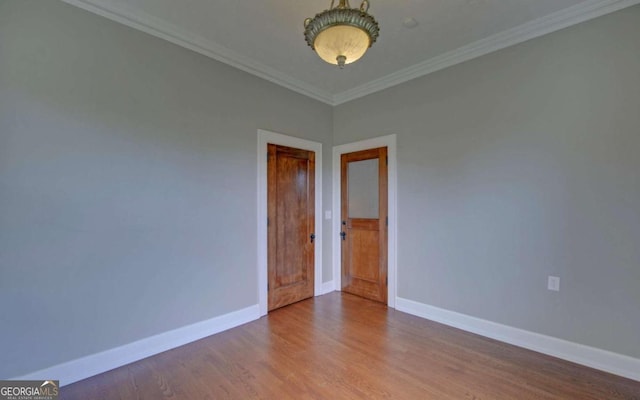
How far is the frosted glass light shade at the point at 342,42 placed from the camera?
1.55 metres

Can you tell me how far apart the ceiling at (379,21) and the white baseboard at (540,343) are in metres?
2.79

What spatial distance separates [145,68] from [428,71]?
3.01m

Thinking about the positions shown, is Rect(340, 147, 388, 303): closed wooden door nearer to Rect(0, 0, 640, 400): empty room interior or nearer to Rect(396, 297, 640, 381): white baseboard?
Rect(0, 0, 640, 400): empty room interior

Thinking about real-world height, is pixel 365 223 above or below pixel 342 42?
below

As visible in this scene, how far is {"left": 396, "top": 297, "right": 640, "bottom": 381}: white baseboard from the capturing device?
2135mm

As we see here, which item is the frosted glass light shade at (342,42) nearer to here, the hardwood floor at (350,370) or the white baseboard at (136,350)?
the hardwood floor at (350,370)

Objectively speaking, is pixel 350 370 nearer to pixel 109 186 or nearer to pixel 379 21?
pixel 109 186

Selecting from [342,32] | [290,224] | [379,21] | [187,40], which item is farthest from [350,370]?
[187,40]

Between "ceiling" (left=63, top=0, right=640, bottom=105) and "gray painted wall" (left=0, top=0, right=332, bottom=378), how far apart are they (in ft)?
0.60

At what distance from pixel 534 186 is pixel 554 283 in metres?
0.89

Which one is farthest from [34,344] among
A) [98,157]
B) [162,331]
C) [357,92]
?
[357,92]

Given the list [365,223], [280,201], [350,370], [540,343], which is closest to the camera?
[350,370]

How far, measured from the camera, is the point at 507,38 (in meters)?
2.65

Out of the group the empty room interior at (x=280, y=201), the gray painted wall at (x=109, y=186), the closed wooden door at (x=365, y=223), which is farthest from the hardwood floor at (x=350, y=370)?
the closed wooden door at (x=365, y=223)
